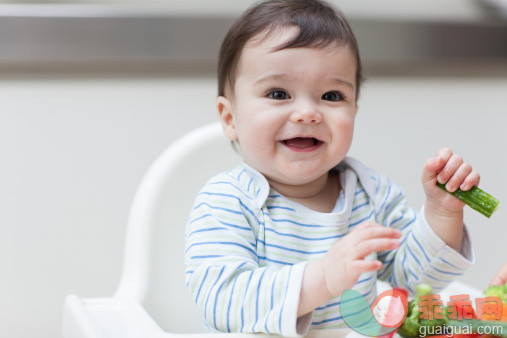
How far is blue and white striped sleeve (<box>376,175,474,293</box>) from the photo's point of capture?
0.73 metres

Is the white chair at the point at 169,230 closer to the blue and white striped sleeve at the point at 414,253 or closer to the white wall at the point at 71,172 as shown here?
the blue and white striped sleeve at the point at 414,253

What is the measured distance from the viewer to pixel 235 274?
61 centimetres

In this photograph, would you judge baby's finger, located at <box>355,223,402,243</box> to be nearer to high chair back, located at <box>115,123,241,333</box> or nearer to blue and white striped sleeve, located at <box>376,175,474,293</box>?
blue and white striped sleeve, located at <box>376,175,474,293</box>

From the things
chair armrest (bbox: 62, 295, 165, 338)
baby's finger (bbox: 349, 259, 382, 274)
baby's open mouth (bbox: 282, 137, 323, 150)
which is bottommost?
chair armrest (bbox: 62, 295, 165, 338)

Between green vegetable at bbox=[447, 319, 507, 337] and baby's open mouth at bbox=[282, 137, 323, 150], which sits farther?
baby's open mouth at bbox=[282, 137, 323, 150]

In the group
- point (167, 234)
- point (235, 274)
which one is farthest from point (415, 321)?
point (167, 234)

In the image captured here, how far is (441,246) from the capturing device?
0.72 metres

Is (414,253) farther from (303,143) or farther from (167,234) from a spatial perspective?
(167,234)

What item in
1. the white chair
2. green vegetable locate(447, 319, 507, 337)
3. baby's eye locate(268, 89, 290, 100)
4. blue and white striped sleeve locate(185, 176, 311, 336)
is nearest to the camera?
green vegetable locate(447, 319, 507, 337)

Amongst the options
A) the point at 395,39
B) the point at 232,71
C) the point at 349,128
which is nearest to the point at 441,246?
the point at 349,128

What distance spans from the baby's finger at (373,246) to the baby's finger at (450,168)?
166 millimetres

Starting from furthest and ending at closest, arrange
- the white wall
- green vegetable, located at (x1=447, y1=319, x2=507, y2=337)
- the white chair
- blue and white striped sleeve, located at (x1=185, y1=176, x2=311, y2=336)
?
the white wall < the white chair < blue and white striped sleeve, located at (x1=185, y1=176, x2=311, y2=336) < green vegetable, located at (x1=447, y1=319, x2=507, y2=337)

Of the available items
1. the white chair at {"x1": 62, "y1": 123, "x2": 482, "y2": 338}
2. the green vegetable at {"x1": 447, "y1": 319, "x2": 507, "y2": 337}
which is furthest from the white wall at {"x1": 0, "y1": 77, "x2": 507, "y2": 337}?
the green vegetable at {"x1": 447, "y1": 319, "x2": 507, "y2": 337}

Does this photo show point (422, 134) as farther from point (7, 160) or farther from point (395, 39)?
point (7, 160)
